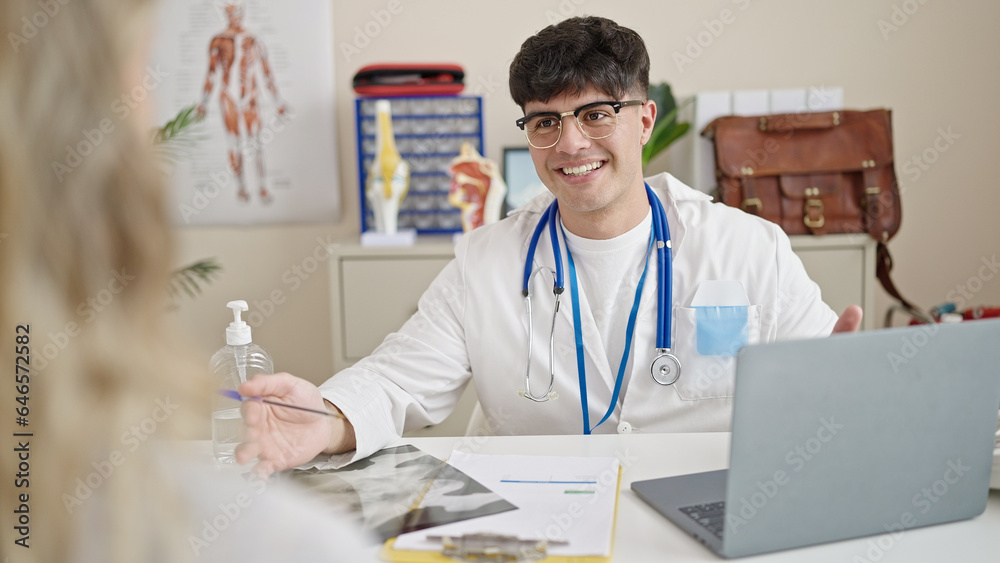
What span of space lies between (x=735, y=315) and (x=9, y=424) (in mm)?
1547

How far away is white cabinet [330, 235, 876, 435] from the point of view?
111 inches

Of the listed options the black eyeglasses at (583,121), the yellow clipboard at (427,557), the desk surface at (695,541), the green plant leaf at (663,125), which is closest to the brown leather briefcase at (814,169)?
the green plant leaf at (663,125)

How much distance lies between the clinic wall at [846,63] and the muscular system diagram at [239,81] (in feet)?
1.03

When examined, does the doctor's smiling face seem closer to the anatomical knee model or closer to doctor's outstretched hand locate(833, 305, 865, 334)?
doctor's outstretched hand locate(833, 305, 865, 334)

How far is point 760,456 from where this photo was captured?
35.8 inches

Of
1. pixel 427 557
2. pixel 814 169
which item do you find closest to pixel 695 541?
pixel 427 557

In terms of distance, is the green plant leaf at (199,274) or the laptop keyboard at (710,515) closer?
the laptop keyboard at (710,515)

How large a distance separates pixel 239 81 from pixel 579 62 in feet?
6.37

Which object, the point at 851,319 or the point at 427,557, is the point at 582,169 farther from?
the point at 427,557

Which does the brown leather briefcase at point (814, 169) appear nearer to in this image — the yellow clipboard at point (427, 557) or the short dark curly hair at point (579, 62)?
the short dark curly hair at point (579, 62)

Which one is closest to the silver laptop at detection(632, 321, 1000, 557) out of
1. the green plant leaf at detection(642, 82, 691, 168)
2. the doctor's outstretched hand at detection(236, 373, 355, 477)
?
the doctor's outstretched hand at detection(236, 373, 355, 477)

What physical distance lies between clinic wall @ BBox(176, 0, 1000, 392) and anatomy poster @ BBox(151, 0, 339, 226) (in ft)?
0.30

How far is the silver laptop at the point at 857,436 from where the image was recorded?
90 centimetres

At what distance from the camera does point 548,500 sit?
111cm
